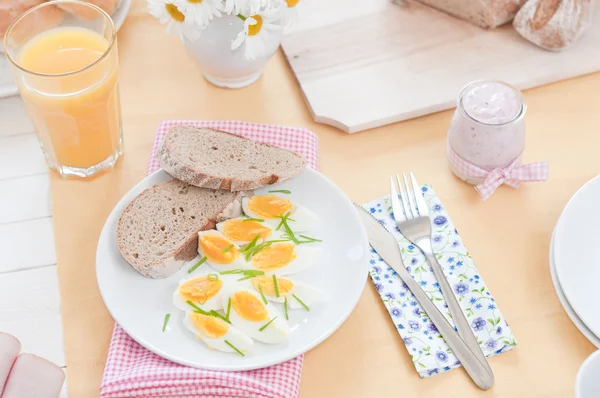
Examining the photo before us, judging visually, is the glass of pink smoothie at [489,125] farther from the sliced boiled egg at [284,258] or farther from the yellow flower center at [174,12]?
the yellow flower center at [174,12]

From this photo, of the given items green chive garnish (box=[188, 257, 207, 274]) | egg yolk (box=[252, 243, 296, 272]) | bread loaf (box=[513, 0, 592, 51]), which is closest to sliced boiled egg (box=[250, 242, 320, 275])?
egg yolk (box=[252, 243, 296, 272])

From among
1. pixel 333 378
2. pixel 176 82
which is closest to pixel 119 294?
pixel 333 378

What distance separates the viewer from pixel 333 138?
5.42 ft

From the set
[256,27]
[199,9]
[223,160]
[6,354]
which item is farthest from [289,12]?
[6,354]

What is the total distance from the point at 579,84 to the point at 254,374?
107 centimetres

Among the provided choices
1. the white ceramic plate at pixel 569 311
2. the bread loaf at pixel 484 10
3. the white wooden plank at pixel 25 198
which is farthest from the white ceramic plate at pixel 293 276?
the bread loaf at pixel 484 10

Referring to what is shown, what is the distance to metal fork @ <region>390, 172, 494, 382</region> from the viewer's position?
1.29 meters

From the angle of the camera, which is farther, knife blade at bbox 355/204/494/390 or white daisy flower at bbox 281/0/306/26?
white daisy flower at bbox 281/0/306/26

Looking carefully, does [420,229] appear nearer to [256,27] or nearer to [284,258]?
[284,258]

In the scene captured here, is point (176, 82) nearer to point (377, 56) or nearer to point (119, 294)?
point (377, 56)

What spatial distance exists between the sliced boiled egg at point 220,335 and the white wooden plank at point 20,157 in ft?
2.04

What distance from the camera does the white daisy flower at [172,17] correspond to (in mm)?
1503

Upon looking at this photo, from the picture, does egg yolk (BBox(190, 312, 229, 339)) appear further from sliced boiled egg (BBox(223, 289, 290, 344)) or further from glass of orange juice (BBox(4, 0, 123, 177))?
Result: glass of orange juice (BBox(4, 0, 123, 177))

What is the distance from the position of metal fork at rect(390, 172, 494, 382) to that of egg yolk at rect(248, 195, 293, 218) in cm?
23
